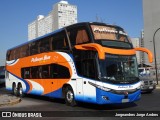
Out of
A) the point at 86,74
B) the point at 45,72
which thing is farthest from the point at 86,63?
the point at 45,72

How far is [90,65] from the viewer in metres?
14.2

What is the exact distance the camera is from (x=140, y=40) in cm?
12706

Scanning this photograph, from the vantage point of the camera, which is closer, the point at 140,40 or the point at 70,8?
the point at 70,8

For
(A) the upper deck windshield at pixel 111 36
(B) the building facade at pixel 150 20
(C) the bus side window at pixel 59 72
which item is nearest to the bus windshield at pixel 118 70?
(A) the upper deck windshield at pixel 111 36

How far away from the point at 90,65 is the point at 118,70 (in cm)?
125

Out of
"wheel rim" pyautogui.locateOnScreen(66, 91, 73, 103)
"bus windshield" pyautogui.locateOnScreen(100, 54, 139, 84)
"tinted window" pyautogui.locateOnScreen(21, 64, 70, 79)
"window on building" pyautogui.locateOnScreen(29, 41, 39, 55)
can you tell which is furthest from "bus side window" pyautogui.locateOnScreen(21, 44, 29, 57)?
"bus windshield" pyautogui.locateOnScreen(100, 54, 139, 84)

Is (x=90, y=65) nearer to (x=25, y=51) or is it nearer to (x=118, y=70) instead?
(x=118, y=70)

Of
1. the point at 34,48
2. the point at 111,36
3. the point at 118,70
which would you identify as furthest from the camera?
the point at 34,48

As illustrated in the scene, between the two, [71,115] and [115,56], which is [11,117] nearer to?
[71,115]

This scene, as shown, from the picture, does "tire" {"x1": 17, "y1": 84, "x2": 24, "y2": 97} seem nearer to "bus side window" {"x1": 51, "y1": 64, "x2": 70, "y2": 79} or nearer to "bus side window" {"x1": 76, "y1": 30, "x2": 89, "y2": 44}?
"bus side window" {"x1": 51, "y1": 64, "x2": 70, "y2": 79}

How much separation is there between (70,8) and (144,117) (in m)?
56.4

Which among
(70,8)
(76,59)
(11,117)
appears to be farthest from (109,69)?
(70,8)

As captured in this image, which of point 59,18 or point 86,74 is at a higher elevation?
point 59,18

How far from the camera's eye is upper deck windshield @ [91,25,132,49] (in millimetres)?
14311
